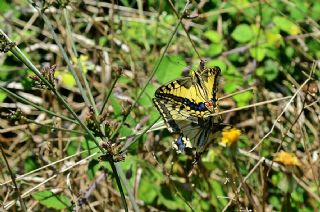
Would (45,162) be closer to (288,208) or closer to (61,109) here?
(61,109)

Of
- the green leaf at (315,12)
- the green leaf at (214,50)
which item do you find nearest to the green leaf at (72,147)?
the green leaf at (214,50)

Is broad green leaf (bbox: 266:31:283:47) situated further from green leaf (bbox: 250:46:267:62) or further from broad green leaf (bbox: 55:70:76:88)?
broad green leaf (bbox: 55:70:76:88)

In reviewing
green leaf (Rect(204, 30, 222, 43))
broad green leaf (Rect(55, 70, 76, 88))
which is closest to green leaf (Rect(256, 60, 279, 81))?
green leaf (Rect(204, 30, 222, 43))

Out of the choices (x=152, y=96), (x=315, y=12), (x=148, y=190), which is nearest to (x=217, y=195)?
(x=148, y=190)

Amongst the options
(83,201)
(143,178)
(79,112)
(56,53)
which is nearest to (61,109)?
(79,112)

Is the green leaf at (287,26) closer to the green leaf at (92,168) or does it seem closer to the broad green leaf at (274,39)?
the broad green leaf at (274,39)
